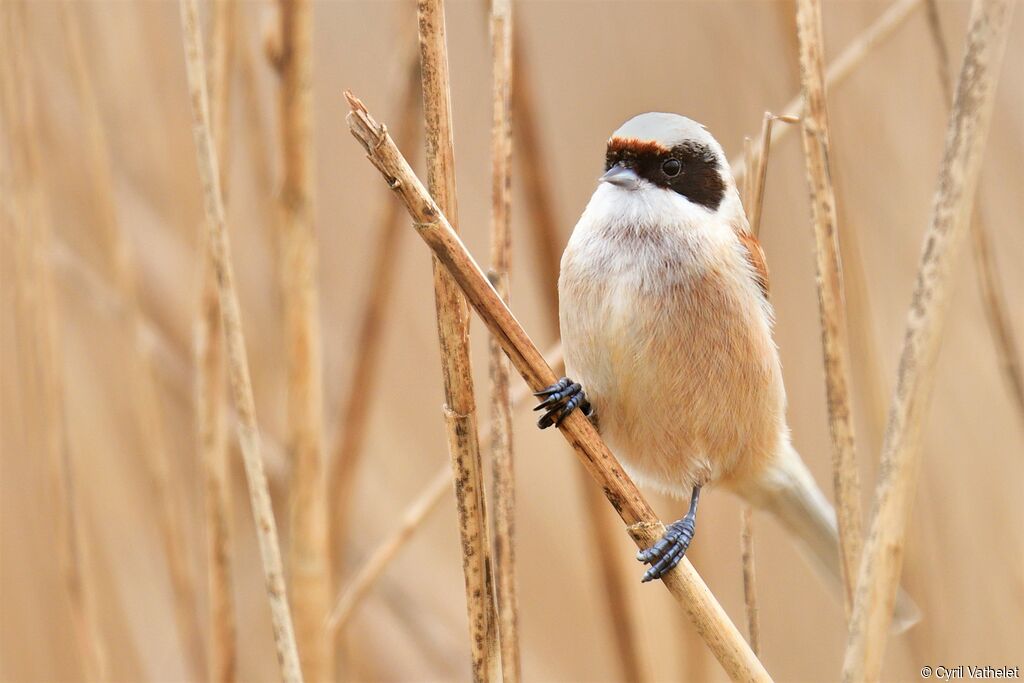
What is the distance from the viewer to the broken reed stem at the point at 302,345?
57.1 inches

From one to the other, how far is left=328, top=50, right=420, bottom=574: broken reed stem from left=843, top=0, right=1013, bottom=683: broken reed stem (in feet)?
3.11

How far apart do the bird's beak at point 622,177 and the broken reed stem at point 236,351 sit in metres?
0.56

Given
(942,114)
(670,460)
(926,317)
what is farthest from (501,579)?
(942,114)

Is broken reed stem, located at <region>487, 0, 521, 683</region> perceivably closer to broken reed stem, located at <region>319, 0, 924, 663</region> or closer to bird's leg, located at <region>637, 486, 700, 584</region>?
bird's leg, located at <region>637, 486, 700, 584</region>

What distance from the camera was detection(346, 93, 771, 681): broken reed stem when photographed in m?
0.96

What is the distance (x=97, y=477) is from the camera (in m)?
2.39

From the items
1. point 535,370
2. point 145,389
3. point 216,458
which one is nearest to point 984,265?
point 535,370

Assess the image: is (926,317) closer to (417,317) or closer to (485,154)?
(417,317)

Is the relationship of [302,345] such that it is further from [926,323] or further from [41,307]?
[926,323]


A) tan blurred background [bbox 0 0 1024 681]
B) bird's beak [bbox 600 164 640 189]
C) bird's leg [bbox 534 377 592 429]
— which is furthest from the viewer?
tan blurred background [bbox 0 0 1024 681]

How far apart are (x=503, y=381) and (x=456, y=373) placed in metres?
0.27

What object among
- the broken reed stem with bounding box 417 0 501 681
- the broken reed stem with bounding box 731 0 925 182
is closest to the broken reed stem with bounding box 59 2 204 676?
the broken reed stem with bounding box 417 0 501 681

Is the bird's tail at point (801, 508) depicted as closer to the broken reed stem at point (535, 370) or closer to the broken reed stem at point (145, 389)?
the broken reed stem at point (535, 370)

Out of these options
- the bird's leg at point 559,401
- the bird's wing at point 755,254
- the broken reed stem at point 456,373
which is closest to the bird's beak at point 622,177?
the bird's wing at point 755,254
